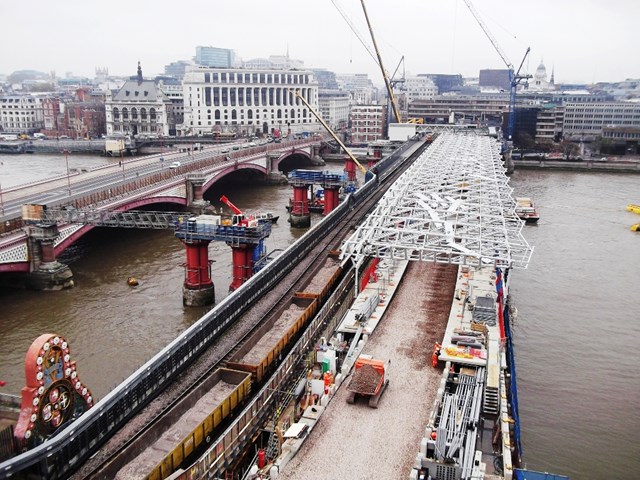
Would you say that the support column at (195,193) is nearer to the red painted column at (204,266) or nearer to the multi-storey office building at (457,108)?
the red painted column at (204,266)

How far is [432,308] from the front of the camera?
82.8ft

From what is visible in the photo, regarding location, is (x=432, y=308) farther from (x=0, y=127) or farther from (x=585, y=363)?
(x=0, y=127)

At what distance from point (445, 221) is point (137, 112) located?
373 ft

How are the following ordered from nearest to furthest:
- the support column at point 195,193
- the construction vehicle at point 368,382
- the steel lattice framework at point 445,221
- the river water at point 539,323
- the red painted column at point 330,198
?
the construction vehicle at point 368,382, the river water at point 539,323, the steel lattice framework at point 445,221, the support column at point 195,193, the red painted column at point 330,198

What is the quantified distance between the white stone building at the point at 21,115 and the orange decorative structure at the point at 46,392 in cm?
14693

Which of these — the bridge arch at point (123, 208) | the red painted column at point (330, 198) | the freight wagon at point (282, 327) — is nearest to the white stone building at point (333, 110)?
the red painted column at point (330, 198)

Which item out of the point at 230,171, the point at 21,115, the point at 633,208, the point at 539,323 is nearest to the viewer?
the point at 539,323

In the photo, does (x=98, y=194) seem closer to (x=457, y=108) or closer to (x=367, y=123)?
(x=367, y=123)

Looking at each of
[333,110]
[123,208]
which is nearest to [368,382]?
[123,208]

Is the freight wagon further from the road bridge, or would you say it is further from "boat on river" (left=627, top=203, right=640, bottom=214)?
"boat on river" (left=627, top=203, right=640, bottom=214)

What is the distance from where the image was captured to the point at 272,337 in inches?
885

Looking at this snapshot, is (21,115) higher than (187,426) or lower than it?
higher

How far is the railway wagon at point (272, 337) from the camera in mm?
19875

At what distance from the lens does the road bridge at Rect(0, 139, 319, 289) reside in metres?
36.2
